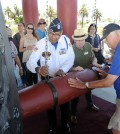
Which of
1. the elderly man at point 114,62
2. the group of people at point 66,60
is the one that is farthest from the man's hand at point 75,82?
the elderly man at point 114,62

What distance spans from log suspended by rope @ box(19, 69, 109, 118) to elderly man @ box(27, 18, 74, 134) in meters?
0.16

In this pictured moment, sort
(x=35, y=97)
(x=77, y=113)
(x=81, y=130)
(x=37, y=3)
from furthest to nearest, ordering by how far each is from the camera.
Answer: (x=37, y=3)
(x=77, y=113)
(x=81, y=130)
(x=35, y=97)

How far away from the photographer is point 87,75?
256 cm

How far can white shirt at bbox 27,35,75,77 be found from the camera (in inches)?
99.3

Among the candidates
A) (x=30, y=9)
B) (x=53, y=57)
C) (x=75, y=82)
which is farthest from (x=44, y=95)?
(x=30, y=9)

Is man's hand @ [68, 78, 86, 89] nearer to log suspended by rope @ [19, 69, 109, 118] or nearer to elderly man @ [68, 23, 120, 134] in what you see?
log suspended by rope @ [19, 69, 109, 118]

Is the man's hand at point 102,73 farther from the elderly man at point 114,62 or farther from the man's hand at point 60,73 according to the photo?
the elderly man at point 114,62

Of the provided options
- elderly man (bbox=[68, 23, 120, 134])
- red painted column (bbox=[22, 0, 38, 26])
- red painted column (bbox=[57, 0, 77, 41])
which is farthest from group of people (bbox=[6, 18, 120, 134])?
red painted column (bbox=[22, 0, 38, 26])

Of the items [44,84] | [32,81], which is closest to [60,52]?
[44,84]

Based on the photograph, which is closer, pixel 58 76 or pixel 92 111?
pixel 58 76

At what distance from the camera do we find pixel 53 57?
2.61 m

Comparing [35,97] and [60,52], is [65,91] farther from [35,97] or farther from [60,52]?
[60,52]

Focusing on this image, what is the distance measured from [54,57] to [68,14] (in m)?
2.42

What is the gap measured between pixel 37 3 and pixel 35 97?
6084 mm
